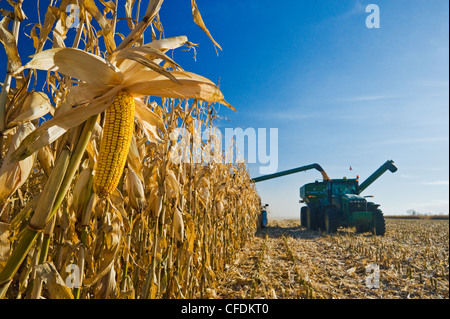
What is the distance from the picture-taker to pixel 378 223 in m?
11.0

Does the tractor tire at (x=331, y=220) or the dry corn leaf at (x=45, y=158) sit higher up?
the dry corn leaf at (x=45, y=158)

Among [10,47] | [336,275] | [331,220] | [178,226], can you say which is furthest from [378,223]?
[10,47]

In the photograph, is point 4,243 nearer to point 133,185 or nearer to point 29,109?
point 29,109

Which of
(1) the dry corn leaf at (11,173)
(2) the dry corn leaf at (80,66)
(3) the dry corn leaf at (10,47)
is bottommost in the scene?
(1) the dry corn leaf at (11,173)

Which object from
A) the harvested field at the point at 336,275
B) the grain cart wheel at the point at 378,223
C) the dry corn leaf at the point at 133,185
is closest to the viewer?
the dry corn leaf at the point at 133,185

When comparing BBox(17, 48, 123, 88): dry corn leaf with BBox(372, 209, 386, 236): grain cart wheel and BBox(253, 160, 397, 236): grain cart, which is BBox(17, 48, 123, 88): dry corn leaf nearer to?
BBox(253, 160, 397, 236): grain cart

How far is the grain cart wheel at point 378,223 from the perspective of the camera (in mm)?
11012

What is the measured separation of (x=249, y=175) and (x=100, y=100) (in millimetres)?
10439

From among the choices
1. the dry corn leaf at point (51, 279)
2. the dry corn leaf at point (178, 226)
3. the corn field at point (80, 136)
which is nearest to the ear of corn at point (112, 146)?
the corn field at point (80, 136)

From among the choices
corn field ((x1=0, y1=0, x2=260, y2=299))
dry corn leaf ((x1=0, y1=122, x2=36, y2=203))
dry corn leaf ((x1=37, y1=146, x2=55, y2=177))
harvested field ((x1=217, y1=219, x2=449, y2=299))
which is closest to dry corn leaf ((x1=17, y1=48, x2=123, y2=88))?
corn field ((x1=0, y1=0, x2=260, y2=299))

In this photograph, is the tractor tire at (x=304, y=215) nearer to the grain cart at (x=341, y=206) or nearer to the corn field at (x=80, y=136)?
the grain cart at (x=341, y=206)

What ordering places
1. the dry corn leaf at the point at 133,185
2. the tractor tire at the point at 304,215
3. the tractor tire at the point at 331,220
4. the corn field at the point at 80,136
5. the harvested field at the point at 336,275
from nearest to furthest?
the corn field at the point at 80,136
the dry corn leaf at the point at 133,185
the harvested field at the point at 336,275
the tractor tire at the point at 331,220
the tractor tire at the point at 304,215
